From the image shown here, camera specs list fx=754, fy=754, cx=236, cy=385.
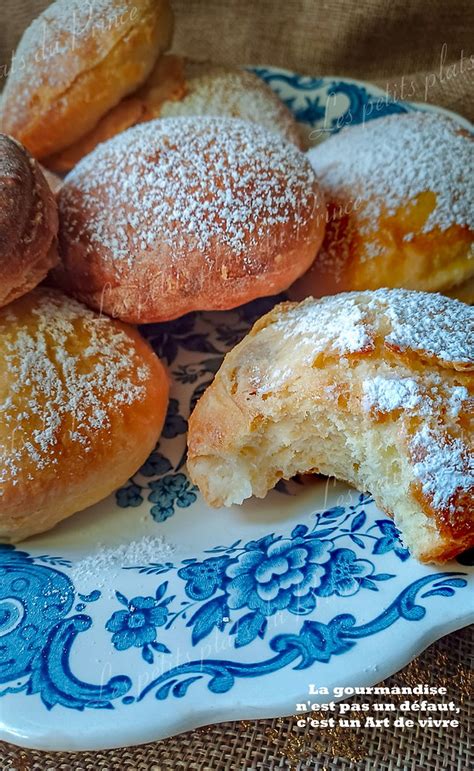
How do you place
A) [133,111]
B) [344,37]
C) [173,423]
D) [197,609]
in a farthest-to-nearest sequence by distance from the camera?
[344,37], [133,111], [173,423], [197,609]

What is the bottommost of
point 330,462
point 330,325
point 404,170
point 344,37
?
point 330,462

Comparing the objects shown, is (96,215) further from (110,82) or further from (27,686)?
(27,686)

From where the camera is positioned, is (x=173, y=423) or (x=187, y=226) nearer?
(x=187, y=226)

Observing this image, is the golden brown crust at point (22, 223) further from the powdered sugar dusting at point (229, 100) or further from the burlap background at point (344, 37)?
the burlap background at point (344, 37)

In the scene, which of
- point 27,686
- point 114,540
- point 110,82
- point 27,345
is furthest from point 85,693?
point 110,82

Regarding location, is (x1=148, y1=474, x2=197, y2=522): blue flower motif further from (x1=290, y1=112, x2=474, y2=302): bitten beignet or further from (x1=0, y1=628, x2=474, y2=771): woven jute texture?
(x1=290, y1=112, x2=474, y2=302): bitten beignet

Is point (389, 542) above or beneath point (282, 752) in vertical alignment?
above

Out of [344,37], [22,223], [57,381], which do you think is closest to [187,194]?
[22,223]

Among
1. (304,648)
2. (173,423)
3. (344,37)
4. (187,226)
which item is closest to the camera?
(304,648)

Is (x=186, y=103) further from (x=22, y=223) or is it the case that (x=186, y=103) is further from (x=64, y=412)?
(x=64, y=412)
